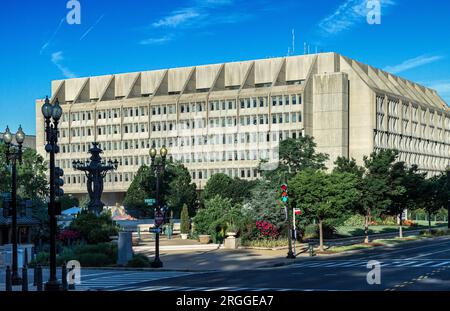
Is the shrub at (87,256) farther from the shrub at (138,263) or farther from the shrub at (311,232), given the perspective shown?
the shrub at (311,232)

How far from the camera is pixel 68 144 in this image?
158m

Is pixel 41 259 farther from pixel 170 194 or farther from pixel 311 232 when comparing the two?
pixel 170 194

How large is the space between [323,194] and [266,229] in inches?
214

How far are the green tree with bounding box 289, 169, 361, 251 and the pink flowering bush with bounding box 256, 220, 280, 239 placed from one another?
286 centimetres

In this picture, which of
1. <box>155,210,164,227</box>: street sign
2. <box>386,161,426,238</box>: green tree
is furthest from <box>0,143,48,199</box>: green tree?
<box>155,210,164,227</box>: street sign

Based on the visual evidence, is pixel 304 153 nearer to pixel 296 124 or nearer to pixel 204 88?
pixel 296 124

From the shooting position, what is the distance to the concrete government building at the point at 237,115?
137 meters

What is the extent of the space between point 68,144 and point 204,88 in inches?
1225

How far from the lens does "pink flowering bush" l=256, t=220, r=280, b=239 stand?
59062mm

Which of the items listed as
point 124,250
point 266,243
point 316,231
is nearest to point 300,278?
point 124,250

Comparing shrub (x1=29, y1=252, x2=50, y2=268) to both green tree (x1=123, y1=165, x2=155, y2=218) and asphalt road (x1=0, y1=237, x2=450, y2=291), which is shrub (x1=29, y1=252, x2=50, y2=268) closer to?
asphalt road (x1=0, y1=237, x2=450, y2=291)
